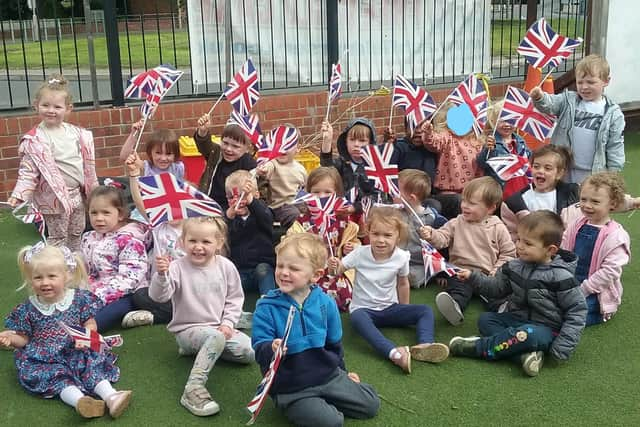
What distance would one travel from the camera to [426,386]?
362 centimetres

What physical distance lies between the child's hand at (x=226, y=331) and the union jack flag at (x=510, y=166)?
2.39 metres

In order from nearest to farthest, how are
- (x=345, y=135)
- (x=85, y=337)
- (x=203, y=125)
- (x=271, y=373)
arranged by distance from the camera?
(x=271, y=373) < (x=85, y=337) < (x=203, y=125) < (x=345, y=135)

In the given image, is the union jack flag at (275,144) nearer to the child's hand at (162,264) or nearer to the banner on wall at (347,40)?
the child's hand at (162,264)

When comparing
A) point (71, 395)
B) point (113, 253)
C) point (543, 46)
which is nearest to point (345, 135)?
point (543, 46)

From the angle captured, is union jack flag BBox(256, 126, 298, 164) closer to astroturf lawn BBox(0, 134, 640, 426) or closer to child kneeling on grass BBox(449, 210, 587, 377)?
astroturf lawn BBox(0, 134, 640, 426)

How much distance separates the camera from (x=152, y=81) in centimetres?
514

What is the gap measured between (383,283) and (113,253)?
1702 mm

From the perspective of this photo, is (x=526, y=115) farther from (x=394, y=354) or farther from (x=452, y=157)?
(x=394, y=354)

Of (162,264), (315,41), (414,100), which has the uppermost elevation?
(315,41)

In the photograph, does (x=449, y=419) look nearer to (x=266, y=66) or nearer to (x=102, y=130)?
(x=102, y=130)

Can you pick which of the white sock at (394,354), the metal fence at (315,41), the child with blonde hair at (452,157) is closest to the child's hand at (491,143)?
the child with blonde hair at (452,157)

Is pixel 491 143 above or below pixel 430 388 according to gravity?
above

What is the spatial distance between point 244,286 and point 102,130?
3.19 meters

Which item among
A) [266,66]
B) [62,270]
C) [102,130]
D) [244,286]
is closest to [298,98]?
[266,66]
